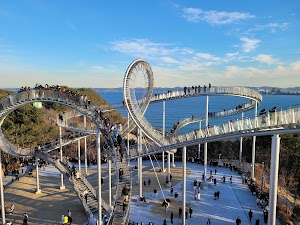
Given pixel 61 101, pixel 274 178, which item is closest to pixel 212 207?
pixel 274 178

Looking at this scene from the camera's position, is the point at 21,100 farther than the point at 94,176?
No

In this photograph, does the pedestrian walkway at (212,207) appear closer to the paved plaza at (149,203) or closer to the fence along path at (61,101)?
the paved plaza at (149,203)

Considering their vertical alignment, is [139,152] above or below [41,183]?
above

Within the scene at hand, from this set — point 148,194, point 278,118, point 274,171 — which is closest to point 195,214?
point 148,194

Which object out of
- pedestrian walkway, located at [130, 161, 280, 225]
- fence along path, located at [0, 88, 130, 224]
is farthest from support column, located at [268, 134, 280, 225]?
fence along path, located at [0, 88, 130, 224]

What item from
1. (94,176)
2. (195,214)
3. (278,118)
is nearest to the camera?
(278,118)

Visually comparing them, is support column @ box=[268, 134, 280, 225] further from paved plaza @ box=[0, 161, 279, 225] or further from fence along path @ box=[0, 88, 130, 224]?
fence along path @ box=[0, 88, 130, 224]

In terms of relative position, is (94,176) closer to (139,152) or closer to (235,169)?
(139,152)

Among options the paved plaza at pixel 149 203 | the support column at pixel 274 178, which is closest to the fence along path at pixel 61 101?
the paved plaza at pixel 149 203
